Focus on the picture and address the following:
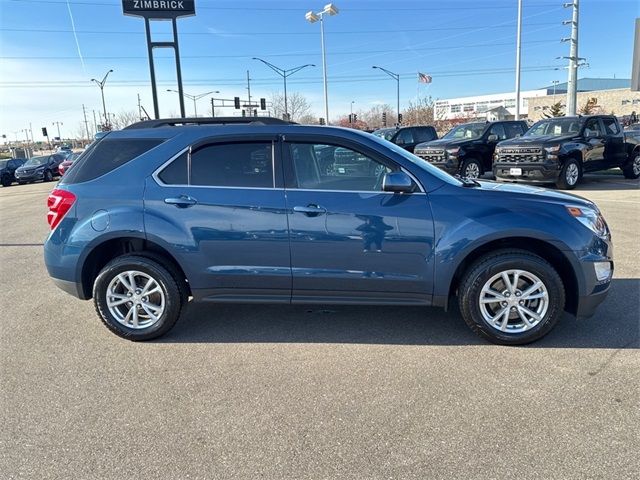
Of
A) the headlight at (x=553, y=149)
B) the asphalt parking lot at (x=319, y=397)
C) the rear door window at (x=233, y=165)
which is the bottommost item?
the asphalt parking lot at (x=319, y=397)

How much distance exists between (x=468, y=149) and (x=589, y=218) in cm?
1169

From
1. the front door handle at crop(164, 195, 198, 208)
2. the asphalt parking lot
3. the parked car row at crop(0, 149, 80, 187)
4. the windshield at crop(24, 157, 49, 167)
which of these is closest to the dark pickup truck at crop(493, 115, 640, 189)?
the asphalt parking lot

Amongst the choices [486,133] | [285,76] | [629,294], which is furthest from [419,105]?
[629,294]

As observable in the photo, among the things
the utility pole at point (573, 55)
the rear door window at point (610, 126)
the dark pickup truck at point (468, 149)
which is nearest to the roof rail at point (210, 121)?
the dark pickup truck at point (468, 149)

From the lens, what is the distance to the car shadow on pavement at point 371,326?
12.9 feet

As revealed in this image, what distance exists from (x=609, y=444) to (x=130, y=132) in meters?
4.18

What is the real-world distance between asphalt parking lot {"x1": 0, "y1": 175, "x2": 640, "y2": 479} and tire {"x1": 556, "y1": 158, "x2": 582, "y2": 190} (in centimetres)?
877

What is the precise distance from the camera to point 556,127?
1362 cm

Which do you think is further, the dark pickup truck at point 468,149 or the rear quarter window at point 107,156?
the dark pickup truck at point 468,149

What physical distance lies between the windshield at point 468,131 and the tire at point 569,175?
139 inches

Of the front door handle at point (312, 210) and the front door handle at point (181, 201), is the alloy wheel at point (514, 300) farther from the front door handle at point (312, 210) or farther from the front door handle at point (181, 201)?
the front door handle at point (181, 201)

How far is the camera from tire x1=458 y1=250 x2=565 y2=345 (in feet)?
12.1

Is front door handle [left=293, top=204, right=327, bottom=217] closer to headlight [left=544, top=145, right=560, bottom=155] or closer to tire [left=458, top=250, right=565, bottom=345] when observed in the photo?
tire [left=458, top=250, right=565, bottom=345]

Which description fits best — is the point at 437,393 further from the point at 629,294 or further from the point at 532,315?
the point at 629,294
